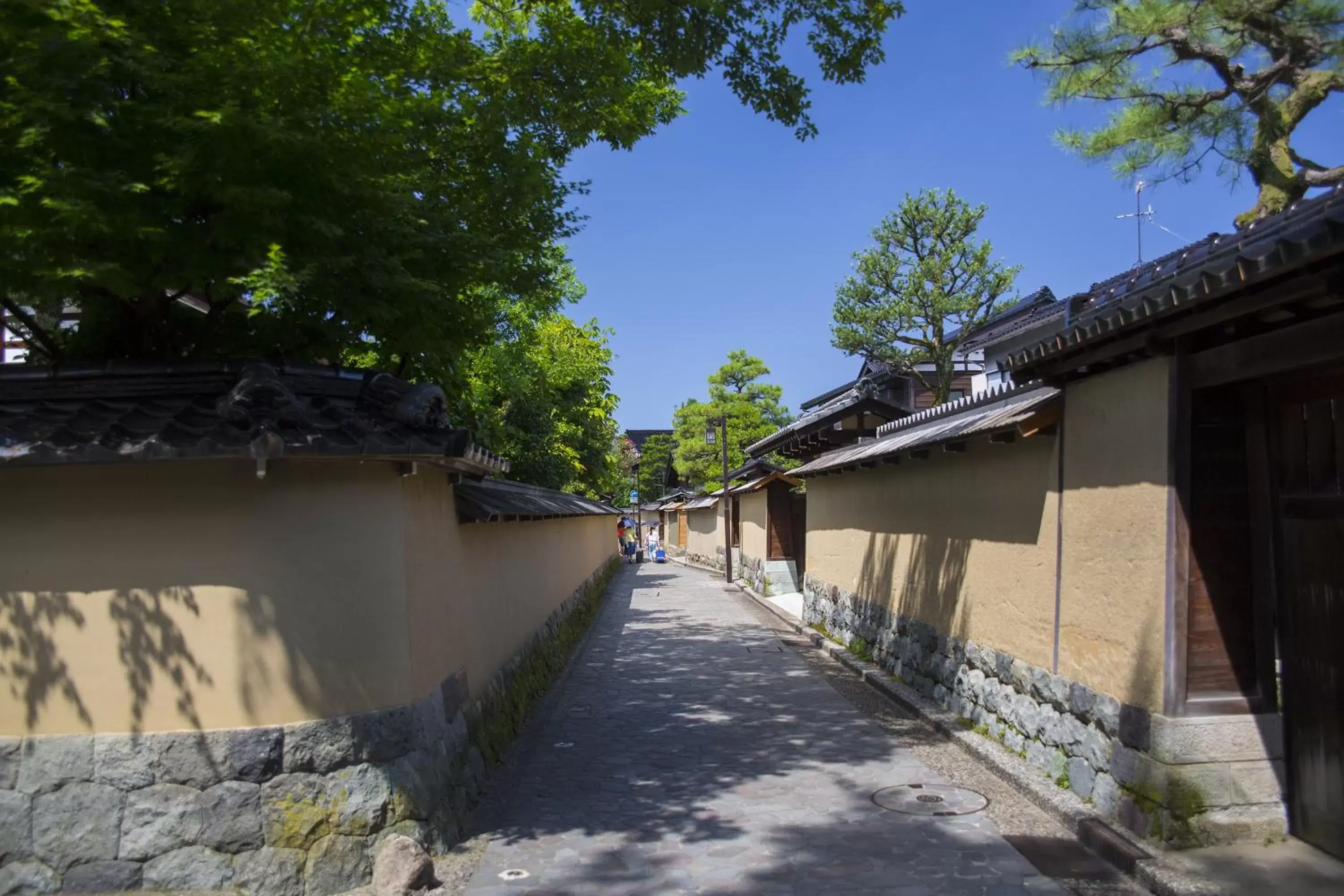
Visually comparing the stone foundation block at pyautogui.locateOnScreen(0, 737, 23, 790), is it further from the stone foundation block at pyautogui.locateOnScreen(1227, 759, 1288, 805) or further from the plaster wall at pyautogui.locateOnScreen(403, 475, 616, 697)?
the stone foundation block at pyautogui.locateOnScreen(1227, 759, 1288, 805)

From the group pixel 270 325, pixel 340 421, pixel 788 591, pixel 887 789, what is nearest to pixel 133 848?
pixel 340 421

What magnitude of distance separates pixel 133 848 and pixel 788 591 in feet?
68.7

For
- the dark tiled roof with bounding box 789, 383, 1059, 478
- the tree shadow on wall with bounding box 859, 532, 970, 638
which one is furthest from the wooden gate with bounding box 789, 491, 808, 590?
the tree shadow on wall with bounding box 859, 532, 970, 638

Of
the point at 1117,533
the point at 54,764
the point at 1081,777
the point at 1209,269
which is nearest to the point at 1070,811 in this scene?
the point at 1081,777

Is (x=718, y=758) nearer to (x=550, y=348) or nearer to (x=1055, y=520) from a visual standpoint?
(x=1055, y=520)

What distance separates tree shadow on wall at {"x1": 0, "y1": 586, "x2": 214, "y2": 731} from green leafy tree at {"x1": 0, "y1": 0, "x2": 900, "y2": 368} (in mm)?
1926

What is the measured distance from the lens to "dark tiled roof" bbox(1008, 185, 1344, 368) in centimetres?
407

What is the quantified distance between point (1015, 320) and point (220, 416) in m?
26.8

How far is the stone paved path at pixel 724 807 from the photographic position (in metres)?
5.74

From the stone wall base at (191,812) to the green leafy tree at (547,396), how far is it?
9.70 m

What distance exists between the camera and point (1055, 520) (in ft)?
24.9

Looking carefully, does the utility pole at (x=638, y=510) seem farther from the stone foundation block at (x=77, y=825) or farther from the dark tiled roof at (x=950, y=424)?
the stone foundation block at (x=77, y=825)

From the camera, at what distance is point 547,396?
21.9 m

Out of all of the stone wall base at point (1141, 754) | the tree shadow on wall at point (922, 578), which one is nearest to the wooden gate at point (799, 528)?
the tree shadow on wall at point (922, 578)
